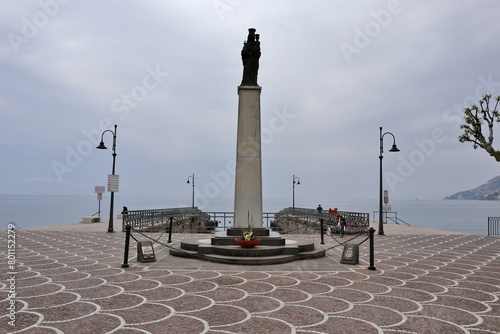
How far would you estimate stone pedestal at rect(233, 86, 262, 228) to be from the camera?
14109 millimetres

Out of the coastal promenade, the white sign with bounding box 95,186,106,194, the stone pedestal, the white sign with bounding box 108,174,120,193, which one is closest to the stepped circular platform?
Result: the coastal promenade

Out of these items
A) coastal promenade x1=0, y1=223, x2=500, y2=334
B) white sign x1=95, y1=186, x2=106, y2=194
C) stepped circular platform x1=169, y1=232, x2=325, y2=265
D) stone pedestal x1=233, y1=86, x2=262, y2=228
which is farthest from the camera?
white sign x1=95, y1=186, x2=106, y2=194

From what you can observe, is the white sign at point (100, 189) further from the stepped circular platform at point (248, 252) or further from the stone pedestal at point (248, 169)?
the stepped circular platform at point (248, 252)

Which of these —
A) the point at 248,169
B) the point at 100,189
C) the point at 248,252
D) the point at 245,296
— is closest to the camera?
the point at 245,296

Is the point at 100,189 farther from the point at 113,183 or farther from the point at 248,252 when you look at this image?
the point at 248,252

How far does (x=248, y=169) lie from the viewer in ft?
46.5

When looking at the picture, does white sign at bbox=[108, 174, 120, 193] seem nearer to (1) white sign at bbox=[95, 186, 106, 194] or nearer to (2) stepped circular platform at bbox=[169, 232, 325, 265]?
(1) white sign at bbox=[95, 186, 106, 194]

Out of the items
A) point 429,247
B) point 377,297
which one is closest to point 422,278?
point 377,297

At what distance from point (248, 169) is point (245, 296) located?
23.7ft

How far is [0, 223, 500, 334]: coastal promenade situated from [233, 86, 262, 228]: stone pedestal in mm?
3120

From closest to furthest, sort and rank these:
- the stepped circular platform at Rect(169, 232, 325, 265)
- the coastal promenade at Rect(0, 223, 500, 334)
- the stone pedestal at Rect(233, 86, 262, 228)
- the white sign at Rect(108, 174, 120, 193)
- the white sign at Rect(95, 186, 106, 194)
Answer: the coastal promenade at Rect(0, 223, 500, 334), the stepped circular platform at Rect(169, 232, 325, 265), the stone pedestal at Rect(233, 86, 262, 228), the white sign at Rect(108, 174, 120, 193), the white sign at Rect(95, 186, 106, 194)

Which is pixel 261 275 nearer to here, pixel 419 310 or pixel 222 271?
pixel 222 271


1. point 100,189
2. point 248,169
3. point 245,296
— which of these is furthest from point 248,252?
point 100,189

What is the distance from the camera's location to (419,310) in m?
6.54
